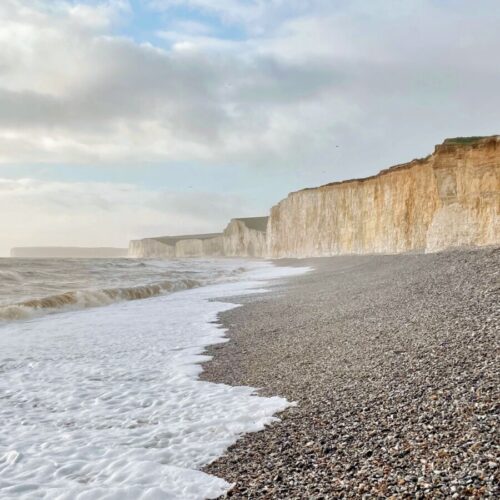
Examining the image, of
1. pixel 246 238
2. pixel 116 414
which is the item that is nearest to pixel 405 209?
pixel 116 414

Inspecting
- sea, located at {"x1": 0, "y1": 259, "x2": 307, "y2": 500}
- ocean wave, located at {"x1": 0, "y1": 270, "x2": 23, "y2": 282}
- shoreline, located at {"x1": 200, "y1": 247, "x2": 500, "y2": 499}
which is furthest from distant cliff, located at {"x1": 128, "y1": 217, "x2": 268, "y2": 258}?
shoreline, located at {"x1": 200, "y1": 247, "x2": 500, "y2": 499}

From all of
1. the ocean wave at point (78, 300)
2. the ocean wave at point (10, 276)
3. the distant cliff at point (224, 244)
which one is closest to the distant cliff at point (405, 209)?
the ocean wave at point (78, 300)

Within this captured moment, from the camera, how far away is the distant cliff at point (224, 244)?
4370 inches

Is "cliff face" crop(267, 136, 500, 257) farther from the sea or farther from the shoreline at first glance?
the sea

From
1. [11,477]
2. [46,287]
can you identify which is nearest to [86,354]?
[11,477]

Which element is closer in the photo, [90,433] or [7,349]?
[90,433]

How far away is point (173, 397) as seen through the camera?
19.9 ft

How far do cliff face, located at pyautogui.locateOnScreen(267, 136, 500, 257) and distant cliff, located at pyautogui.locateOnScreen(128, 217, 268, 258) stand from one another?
30393 mm

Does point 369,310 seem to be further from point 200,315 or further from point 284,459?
point 284,459

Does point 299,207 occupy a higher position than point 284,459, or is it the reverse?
point 299,207

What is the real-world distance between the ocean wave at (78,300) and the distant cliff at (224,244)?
83.8 metres

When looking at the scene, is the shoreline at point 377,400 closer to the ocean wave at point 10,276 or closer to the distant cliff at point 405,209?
the distant cliff at point 405,209

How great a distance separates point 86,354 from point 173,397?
358 cm

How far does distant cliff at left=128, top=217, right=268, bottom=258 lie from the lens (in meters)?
111
